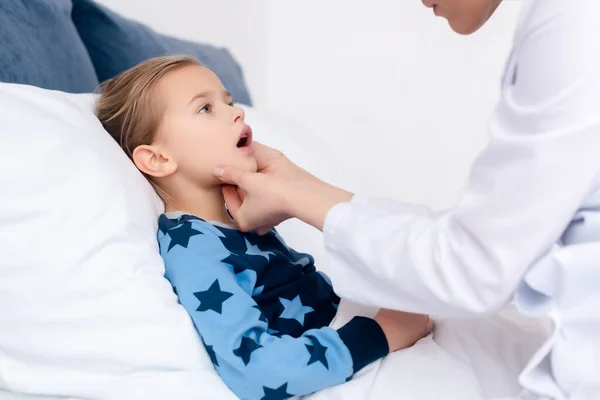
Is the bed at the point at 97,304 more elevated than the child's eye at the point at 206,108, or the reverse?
the child's eye at the point at 206,108

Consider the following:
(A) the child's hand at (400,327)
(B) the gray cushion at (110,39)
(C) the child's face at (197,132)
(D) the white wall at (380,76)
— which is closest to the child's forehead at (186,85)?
(C) the child's face at (197,132)

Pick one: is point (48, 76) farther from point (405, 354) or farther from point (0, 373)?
point (405, 354)

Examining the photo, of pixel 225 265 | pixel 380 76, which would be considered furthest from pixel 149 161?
pixel 380 76

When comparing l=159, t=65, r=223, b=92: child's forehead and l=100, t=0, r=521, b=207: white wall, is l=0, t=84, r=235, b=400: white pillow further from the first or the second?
l=100, t=0, r=521, b=207: white wall

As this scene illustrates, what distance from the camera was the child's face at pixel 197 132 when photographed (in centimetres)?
102

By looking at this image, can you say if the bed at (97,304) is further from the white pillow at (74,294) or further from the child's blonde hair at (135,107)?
the child's blonde hair at (135,107)

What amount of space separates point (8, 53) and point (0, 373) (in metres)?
0.48

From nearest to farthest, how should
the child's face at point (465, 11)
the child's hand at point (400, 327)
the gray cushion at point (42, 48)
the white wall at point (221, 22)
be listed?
the child's face at point (465, 11) → the child's hand at point (400, 327) → the gray cushion at point (42, 48) → the white wall at point (221, 22)

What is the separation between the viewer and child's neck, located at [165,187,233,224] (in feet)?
3.44

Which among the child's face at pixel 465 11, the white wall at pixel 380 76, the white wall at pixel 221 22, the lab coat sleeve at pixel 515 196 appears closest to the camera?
the lab coat sleeve at pixel 515 196

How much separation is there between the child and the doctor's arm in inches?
4.2

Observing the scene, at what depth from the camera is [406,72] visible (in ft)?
6.88

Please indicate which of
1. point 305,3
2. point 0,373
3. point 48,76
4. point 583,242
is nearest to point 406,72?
point 305,3

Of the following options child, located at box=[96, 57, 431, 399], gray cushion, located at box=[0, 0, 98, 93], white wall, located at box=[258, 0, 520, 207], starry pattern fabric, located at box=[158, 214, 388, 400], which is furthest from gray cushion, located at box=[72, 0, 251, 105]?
white wall, located at box=[258, 0, 520, 207]
